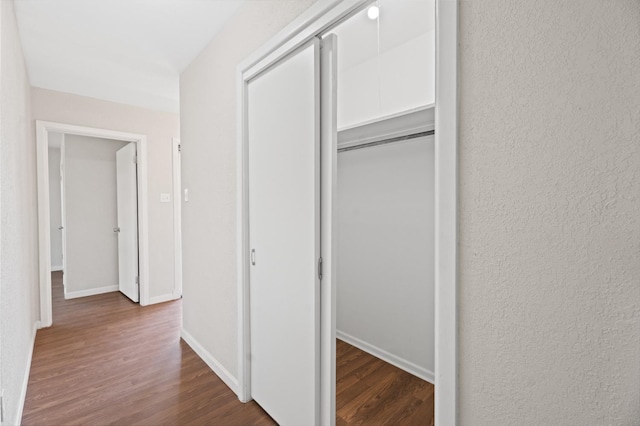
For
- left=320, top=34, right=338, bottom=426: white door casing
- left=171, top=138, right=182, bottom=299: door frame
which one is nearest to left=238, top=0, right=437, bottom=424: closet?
left=320, top=34, right=338, bottom=426: white door casing

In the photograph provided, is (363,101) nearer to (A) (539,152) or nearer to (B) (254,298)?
(B) (254,298)

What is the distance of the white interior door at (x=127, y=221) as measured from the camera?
389 cm

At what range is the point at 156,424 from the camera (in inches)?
68.6

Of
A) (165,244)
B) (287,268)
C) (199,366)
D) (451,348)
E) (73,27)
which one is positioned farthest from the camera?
(165,244)

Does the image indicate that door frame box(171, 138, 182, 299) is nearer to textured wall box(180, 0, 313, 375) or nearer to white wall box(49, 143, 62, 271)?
textured wall box(180, 0, 313, 375)

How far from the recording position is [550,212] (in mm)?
742

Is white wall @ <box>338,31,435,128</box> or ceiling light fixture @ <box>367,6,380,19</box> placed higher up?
ceiling light fixture @ <box>367,6,380,19</box>

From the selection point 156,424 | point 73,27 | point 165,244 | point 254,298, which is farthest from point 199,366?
point 73,27

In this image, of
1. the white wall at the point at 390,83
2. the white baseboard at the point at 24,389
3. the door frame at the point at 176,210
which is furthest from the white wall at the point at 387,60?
the white baseboard at the point at 24,389

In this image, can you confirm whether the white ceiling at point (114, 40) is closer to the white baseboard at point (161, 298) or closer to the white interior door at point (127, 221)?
the white interior door at point (127, 221)

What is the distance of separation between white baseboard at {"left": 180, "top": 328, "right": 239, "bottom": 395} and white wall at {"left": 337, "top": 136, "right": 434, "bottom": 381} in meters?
1.11

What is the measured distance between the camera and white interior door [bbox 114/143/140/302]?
3891mm

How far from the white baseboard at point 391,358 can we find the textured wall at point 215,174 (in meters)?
1.10

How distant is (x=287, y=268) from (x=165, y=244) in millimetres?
2989
